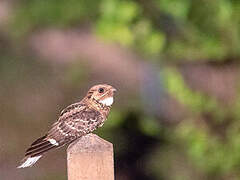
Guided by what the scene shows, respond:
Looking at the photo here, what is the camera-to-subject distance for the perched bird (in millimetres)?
3830

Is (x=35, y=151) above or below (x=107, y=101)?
below

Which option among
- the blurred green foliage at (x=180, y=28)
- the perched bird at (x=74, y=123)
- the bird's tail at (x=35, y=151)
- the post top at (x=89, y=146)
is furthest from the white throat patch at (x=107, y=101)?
the blurred green foliage at (x=180, y=28)

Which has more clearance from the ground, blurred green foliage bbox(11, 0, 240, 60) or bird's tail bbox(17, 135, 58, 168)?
blurred green foliage bbox(11, 0, 240, 60)

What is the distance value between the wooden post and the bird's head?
0.75 meters

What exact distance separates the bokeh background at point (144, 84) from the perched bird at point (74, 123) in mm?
2192

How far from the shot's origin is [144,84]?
441 inches

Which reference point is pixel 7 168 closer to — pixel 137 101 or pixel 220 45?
pixel 137 101

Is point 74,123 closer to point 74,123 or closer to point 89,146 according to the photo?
point 74,123

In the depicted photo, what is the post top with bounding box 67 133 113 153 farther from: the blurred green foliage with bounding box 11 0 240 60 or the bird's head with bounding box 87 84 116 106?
the blurred green foliage with bounding box 11 0 240 60

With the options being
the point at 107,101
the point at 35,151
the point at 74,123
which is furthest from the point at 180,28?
the point at 35,151

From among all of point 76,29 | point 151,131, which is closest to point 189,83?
point 151,131

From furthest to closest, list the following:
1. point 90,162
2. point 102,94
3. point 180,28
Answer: point 180,28 < point 102,94 < point 90,162

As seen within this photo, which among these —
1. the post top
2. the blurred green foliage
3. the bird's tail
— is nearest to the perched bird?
the bird's tail

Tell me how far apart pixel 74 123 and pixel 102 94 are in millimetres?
300
